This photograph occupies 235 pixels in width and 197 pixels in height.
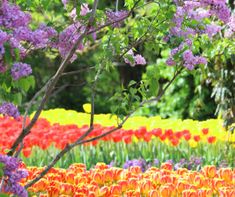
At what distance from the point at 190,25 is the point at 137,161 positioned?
2.15 metres

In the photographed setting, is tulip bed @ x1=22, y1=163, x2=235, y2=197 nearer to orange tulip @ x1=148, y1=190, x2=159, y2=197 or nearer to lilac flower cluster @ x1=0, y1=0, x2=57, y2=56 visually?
orange tulip @ x1=148, y1=190, x2=159, y2=197

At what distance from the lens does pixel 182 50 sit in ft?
10.6

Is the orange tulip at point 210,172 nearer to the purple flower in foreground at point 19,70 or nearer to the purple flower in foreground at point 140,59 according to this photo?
the purple flower in foreground at point 140,59

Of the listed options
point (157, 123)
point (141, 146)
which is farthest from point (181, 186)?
point (157, 123)

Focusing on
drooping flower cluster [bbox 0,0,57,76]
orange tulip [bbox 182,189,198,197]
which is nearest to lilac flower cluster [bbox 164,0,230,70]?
orange tulip [bbox 182,189,198,197]

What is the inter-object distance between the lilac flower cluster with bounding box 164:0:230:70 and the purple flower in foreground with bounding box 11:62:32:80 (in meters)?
1.04

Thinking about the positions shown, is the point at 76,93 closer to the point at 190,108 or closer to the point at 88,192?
the point at 190,108

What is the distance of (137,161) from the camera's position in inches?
209

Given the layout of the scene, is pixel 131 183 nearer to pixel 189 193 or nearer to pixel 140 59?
pixel 189 193

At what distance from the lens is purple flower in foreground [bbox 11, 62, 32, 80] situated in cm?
232

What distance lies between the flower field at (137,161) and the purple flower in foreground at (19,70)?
28cm

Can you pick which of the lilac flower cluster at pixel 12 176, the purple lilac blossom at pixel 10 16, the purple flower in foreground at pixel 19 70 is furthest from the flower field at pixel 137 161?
the purple lilac blossom at pixel 10 16

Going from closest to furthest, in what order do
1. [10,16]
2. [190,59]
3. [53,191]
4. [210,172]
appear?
[10,16] < [190,59] < [53,191] < [210,172]

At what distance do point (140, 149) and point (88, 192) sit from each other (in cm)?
228
